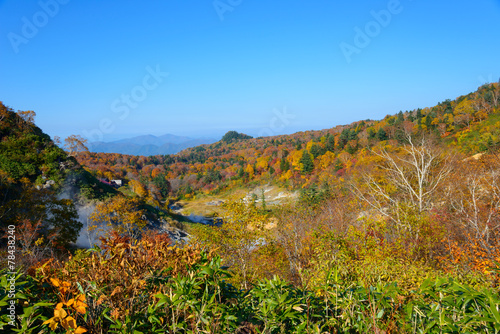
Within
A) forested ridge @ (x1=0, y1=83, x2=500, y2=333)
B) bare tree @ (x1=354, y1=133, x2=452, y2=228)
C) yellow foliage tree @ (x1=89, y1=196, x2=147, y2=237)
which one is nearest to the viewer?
forested ridge @ (x1=0, y1=83, x2=500, y2=333)

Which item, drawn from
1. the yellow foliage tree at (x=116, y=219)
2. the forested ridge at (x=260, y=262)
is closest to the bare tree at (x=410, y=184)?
the forested ridge at (x=260, y=262)

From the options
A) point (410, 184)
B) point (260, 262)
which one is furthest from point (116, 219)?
point (410, 184)

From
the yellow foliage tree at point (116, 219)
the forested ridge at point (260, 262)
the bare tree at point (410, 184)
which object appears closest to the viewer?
the forested ridge at point (260, 262)

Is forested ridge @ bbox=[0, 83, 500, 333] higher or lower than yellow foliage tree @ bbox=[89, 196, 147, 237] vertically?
higher

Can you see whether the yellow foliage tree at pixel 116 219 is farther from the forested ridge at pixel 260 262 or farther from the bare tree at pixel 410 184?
the bare tree at pixel 410 184

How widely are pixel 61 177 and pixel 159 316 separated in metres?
30.1

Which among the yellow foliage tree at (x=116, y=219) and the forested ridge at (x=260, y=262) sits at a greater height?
the forested ridge at (x=260, y=262)

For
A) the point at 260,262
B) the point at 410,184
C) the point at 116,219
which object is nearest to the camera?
the point at 260,262

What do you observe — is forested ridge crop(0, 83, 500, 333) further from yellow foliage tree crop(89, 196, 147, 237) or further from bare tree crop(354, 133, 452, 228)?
bare tree crop(354, 133, 452, 228)

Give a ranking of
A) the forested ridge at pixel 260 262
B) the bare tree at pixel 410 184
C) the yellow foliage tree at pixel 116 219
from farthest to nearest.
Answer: the yellow foliage tree at pixel 116 219 < the bare tree at pixel 410 184 < the forested ridge at pixel 260 262

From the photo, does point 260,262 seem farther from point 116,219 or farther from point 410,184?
point 410,184

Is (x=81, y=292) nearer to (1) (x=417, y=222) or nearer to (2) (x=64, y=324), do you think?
(2) (x=64, y=324)

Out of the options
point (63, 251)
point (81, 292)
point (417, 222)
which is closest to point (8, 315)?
point (81, 292)

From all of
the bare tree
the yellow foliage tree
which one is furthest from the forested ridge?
the bare tree
